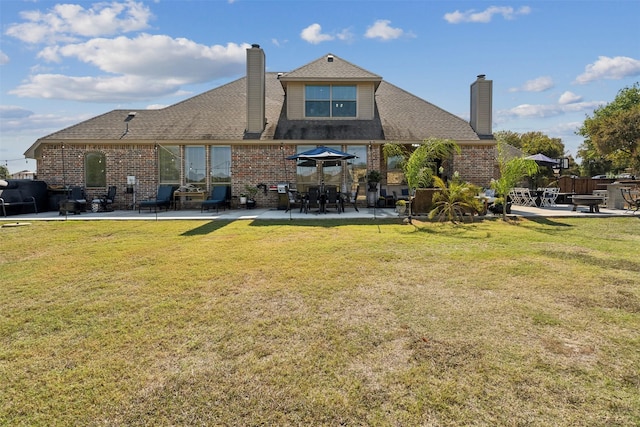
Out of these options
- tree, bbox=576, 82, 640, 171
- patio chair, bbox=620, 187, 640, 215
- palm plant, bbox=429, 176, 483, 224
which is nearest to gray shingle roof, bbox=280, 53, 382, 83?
palm plant, bbox=429, 176, 483, 224

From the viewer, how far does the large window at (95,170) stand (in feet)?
52.6

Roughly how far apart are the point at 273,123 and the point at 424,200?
8444 millimetres

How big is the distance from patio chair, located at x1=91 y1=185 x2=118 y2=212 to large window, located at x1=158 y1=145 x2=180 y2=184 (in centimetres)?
203

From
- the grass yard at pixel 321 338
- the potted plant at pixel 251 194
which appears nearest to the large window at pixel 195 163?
the potted plant at pixel 251 194

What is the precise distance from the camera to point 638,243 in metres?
7.55

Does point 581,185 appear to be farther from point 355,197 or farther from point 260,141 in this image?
point 260,141

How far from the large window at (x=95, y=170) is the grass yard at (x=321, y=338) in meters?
10.4

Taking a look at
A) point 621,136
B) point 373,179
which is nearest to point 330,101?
point 373,179

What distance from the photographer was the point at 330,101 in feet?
56.5

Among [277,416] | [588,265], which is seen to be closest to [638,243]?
[588,265]

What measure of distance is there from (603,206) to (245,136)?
16.4m

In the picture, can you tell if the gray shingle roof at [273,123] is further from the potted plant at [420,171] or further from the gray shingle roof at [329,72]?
the potted plant at [420,171]

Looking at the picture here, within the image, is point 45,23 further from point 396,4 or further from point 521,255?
point 521,255

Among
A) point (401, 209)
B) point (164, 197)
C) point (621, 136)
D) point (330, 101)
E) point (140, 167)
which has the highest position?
point (621, 136)
